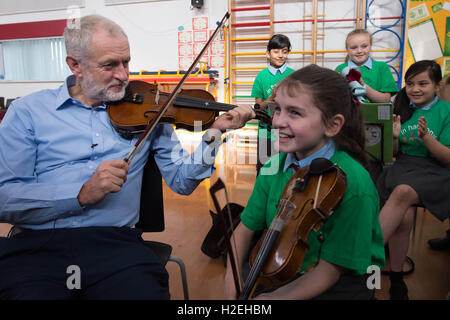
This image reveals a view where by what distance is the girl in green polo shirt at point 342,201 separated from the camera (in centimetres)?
75

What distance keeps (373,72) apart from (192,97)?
5.18ft

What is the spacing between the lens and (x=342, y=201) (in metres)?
0.77

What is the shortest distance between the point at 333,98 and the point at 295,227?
1.24 ft

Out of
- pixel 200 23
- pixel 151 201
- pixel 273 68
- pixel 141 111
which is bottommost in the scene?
pixel 151 201

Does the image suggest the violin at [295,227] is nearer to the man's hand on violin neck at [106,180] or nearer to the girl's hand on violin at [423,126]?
the man's hand on violin neck at [106,180]

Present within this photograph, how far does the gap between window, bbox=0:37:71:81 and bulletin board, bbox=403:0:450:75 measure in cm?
521

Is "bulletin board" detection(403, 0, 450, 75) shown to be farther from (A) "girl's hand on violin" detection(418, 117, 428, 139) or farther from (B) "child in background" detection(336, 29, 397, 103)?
(A) "girl's hand on violin" detection(418, 117, 428, 139)

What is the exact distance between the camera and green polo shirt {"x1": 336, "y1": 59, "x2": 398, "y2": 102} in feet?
7.63

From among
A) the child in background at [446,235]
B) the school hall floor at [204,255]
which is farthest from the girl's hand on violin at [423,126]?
the school hall floor at [204,255]

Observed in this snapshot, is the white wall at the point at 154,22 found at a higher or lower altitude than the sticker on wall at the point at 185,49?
higher

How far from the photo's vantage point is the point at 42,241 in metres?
0.98

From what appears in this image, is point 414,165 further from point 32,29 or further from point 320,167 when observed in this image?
point 32,29

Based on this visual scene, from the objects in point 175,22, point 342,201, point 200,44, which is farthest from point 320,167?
point 175,22

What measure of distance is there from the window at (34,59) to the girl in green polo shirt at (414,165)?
541 cm
